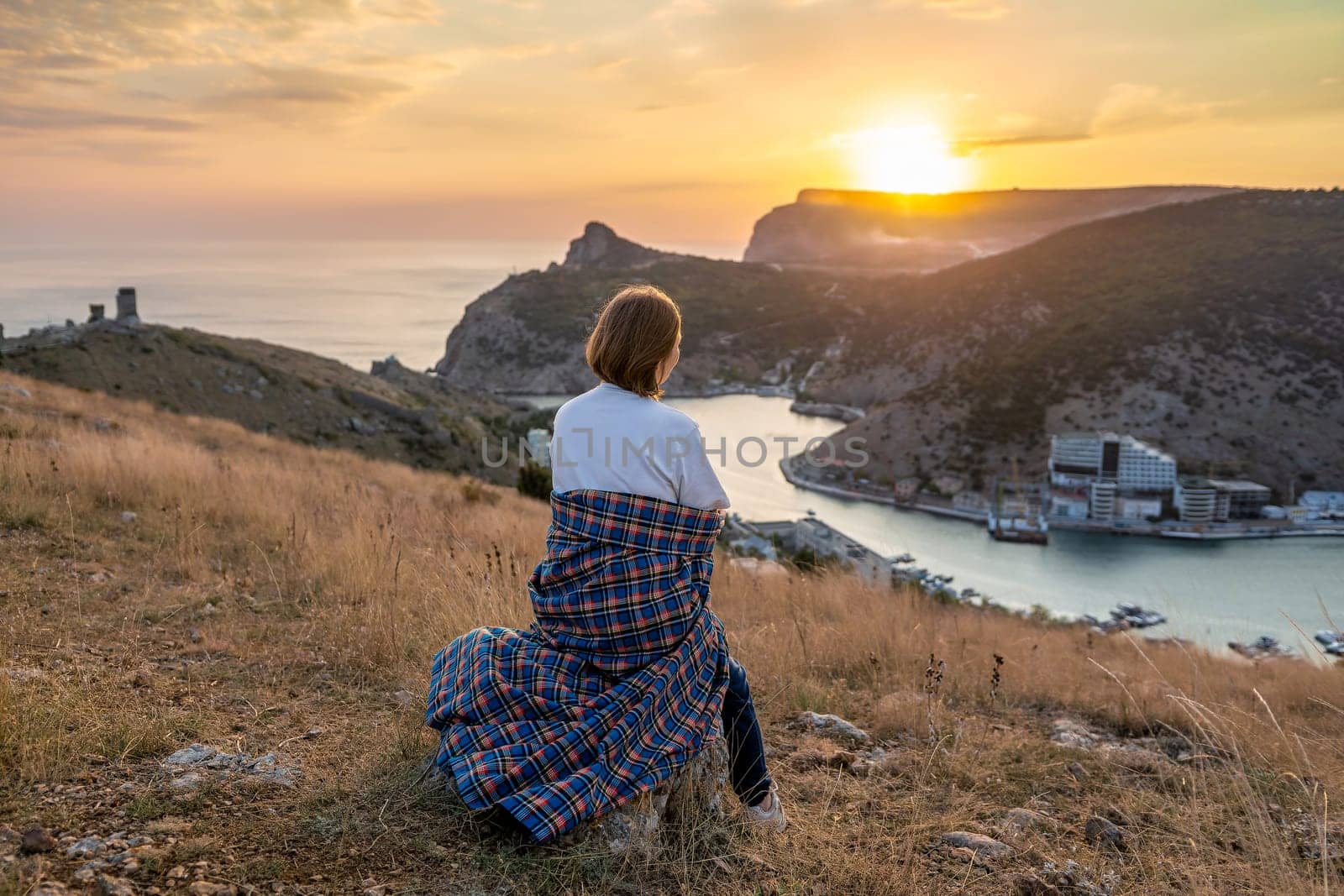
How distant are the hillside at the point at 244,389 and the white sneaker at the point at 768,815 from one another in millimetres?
19335

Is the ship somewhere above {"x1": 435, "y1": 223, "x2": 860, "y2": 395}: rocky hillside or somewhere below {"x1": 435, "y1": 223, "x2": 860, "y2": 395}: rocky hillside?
below

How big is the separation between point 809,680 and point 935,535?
41772 millimetres

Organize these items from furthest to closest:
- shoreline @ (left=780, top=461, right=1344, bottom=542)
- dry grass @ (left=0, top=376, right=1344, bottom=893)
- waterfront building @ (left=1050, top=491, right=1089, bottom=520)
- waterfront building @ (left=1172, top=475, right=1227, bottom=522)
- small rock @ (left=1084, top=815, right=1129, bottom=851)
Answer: waterfront building @ (left=1050, top=491, right=1089, bottom=520)
waterfront building @ (left=1172, top=475, right=1227, bottom=522)
shoreline @ (left=780, top=461, right=1344, bottom=542)
small rock @ (left=1084, top=815, right=1129, bottom=851)
dry grass @ (left=0, top=376, right=1344, bottom=893)

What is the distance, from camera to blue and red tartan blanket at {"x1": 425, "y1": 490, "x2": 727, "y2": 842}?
2.07 m

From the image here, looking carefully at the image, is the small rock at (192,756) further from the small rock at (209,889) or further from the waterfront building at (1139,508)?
the waterfront building at (1139,508)

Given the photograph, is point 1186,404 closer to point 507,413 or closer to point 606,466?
point 507,413

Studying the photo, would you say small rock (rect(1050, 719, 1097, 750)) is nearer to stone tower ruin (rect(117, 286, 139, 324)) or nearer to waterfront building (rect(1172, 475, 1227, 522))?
stone tower ruin (rect(117, 286, 139, 324))

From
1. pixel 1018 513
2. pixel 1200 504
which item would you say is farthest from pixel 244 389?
pixel 1200 504

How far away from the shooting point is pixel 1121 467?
45969mm

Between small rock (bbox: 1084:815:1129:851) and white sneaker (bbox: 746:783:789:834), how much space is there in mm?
1027

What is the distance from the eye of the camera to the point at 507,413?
Result: 1661 inches

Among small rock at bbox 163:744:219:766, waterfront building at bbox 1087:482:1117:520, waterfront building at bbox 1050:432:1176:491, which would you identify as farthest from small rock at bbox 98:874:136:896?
waterfront building at bbox 1050:432:1176:491

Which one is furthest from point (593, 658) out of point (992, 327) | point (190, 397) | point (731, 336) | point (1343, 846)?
point (731, 336)

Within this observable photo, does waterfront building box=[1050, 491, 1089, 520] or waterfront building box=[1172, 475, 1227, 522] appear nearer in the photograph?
waterfront building box=[1172, 475, 1227, 522]
